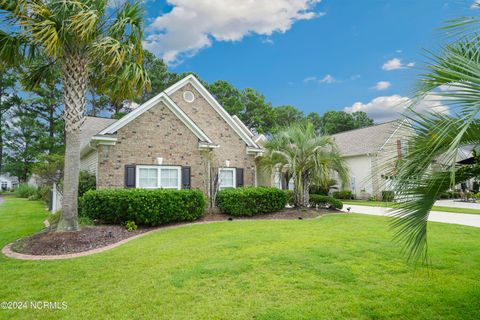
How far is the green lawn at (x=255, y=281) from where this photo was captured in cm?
366

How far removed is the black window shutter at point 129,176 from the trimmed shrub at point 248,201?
383 cm

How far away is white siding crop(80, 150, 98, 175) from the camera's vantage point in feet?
40.0

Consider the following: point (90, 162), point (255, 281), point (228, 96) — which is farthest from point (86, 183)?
point (228, 96)

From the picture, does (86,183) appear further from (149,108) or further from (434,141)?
(434,141)

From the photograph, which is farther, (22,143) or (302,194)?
(22,143)

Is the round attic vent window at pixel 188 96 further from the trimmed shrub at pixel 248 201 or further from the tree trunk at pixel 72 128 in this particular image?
the tree trunk at pixel 72 128

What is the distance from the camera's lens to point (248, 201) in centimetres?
1249

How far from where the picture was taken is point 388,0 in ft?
28.1

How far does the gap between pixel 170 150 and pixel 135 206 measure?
3977 millimetres

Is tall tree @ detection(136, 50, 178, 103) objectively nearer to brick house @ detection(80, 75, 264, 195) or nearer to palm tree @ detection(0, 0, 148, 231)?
brick house @ detection(80, 75, 264, 195)

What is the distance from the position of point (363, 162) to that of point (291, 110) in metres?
26.2

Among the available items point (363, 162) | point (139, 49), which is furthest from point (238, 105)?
point (139, 49)

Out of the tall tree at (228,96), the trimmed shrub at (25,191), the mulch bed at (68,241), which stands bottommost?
the mulch bed at (68,241)

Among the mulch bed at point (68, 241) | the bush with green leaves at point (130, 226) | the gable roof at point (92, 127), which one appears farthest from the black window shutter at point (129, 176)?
Answer: the gable roof at point (92, 127)
